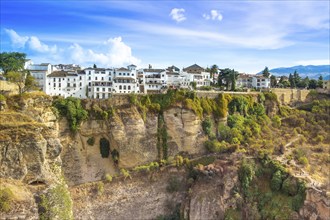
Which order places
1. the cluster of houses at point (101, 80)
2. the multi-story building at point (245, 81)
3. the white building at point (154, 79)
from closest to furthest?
the cluster of houses at point (101, 80) < the white building at point (154, 79) < the multi-story building at point (245, 81)

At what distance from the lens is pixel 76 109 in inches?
1588

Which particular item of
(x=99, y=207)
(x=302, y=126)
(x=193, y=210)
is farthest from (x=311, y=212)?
(x=99, y=207)

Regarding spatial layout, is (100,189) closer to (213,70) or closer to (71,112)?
(71,112)

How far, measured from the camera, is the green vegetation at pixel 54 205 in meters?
26.4

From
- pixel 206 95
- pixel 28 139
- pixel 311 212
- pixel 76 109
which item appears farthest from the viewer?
pixel 206 95

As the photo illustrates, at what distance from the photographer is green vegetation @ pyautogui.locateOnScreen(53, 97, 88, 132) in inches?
1565

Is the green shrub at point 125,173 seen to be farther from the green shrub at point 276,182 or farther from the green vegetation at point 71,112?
the green shrub at point 276,182

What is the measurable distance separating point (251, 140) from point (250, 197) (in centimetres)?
937

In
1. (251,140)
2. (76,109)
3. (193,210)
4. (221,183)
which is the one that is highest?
(76,109)

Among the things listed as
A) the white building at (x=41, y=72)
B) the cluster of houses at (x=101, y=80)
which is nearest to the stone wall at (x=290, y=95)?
the cluster of houses at (x=101, y=80)

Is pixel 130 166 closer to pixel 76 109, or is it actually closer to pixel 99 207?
pixel 99 207

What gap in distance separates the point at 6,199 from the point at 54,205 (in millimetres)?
3582

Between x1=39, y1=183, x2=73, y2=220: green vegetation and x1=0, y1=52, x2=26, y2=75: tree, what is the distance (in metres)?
22.3

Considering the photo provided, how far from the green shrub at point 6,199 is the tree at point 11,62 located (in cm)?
2272
